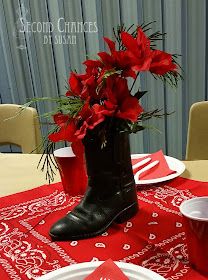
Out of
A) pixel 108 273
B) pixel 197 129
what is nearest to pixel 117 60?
pixel 108 273

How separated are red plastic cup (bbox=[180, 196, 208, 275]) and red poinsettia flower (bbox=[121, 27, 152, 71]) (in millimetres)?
270

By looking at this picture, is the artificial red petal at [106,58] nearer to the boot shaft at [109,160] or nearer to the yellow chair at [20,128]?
the boot shaft at [109,160]

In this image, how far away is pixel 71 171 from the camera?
0.97m

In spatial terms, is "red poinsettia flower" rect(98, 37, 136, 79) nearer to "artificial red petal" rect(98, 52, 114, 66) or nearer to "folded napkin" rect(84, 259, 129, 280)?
"artificial red petal" rect(98, 52, 114, 66)

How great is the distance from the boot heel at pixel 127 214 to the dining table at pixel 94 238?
12 millimetres

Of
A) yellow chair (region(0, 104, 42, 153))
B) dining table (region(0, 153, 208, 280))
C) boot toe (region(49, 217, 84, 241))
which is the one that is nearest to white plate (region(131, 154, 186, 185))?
dining table (region(0, 153, 208, 280))

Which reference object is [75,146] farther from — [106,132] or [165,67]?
[165,67]

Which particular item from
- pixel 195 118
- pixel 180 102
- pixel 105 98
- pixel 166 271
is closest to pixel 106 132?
pixel 105 98

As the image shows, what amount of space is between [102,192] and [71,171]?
18 cm

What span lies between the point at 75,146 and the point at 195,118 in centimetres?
79

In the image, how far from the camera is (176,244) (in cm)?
73

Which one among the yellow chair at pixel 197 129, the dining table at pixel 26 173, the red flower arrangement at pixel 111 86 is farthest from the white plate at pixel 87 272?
the yellow chair at pixel 197 129

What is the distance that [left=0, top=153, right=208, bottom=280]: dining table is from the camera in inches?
27.1

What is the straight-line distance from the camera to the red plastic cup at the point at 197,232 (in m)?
0.60
